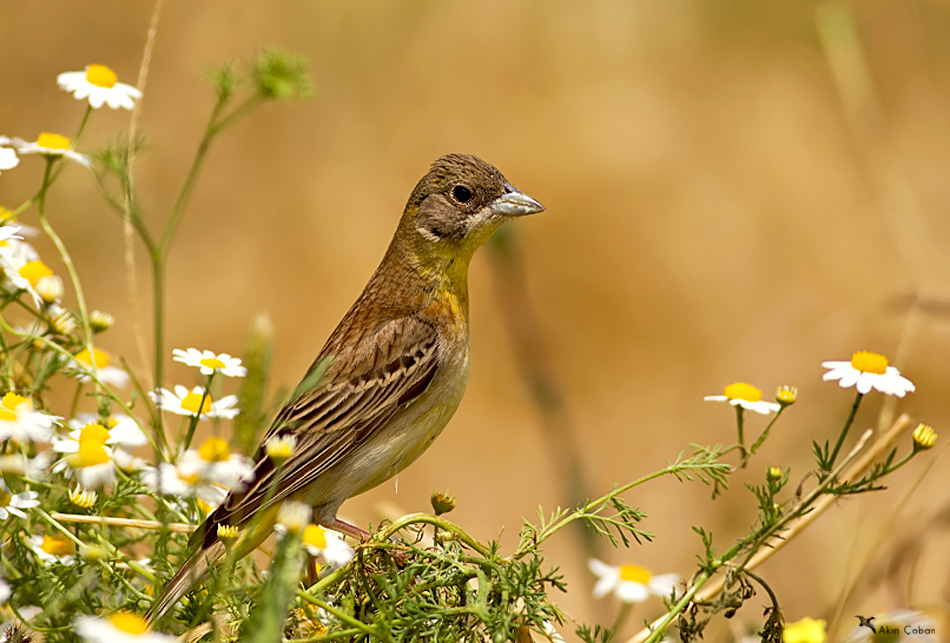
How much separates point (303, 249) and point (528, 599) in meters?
7.98

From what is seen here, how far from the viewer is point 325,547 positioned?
2.28m

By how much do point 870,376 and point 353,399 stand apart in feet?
6.04

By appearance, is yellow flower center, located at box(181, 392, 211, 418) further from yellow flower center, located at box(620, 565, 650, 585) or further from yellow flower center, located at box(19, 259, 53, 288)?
yellow flower center, located at box(620, 565, 650, 585)

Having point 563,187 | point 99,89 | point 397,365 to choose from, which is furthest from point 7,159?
point 563,187

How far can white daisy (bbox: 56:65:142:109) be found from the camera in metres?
3.12

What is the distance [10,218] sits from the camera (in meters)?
2.82

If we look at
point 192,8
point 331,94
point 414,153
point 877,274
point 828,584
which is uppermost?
point 192,8

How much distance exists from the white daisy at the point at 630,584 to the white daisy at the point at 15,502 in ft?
3.85

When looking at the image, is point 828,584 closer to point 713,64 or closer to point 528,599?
point 528,599

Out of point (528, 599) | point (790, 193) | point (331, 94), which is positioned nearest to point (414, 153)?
point (331, 94)

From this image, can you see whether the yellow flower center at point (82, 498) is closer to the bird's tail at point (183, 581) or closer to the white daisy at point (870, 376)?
the bird's tail at point (183, 581)

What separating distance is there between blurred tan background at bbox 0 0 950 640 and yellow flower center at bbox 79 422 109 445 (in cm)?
593

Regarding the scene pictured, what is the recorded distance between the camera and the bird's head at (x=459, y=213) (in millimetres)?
4270

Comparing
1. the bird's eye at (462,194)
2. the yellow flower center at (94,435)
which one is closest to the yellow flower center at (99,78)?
the yellow flower center at (94,435)
